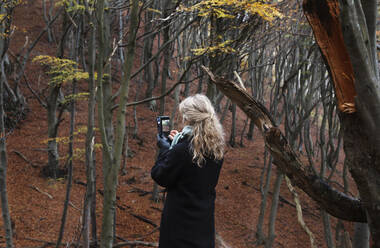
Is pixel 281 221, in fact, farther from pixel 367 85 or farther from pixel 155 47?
pixel 155 47

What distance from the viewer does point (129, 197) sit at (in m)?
8.16

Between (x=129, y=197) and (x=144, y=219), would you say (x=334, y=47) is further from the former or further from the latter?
(x=129, y=197)

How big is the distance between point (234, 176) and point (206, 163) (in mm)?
8837

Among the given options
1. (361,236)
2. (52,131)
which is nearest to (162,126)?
(361,236)

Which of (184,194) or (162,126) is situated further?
(162,126)

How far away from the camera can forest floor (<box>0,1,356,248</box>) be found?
6.43 m

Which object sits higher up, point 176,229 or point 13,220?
point 176,229

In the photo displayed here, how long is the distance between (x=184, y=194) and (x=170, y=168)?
0.22 metres

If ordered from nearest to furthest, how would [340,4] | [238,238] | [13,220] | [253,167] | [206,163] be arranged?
[340,4] → [206,163] → [13,220] → [238,238] → [253,167]

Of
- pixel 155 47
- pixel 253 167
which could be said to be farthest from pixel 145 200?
pixel 155 47

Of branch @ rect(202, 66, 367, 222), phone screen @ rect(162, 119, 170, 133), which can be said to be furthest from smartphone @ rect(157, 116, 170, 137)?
branch @ rect(202, 66, 367, 222)

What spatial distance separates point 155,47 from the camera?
1866cm

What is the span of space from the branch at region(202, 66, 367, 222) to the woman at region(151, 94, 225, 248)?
0.37 metres

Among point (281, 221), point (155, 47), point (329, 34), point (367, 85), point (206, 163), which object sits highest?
point (155, 47)
